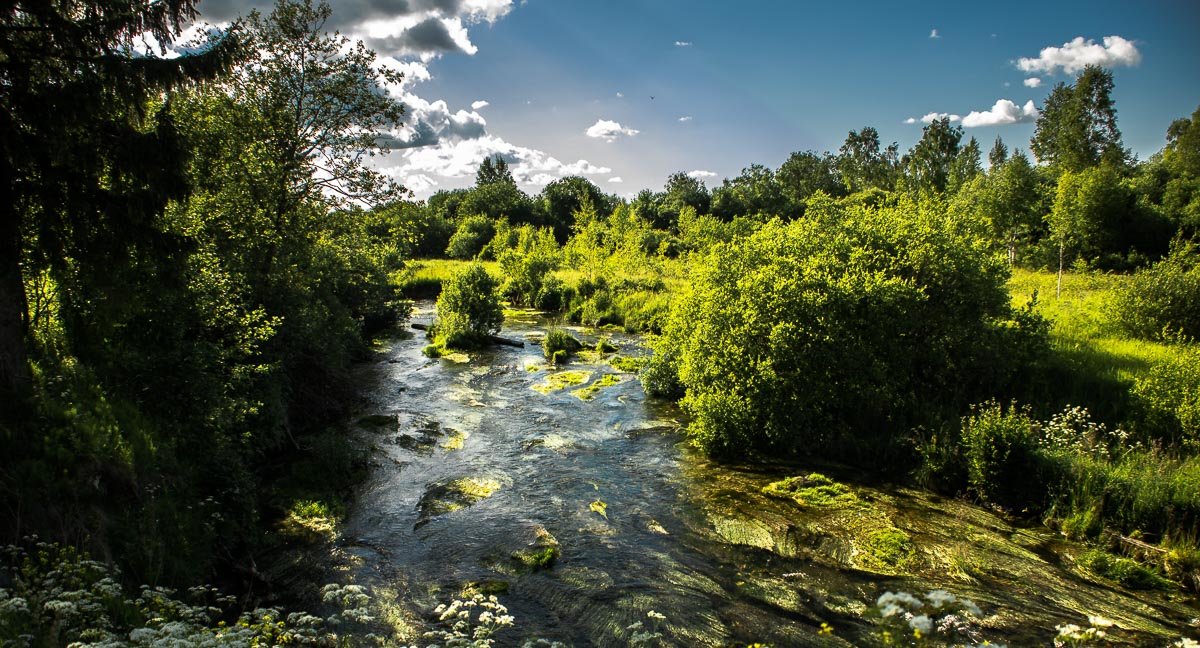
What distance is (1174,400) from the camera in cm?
1228

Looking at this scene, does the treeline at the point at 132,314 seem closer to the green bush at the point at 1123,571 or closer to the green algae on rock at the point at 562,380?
the green algae on rock at the point at 562,380

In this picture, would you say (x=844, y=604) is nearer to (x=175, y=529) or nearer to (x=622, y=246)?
(x=175, y=529)

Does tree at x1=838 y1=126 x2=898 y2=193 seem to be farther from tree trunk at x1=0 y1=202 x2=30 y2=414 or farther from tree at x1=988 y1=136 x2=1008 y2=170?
tree trunk at x1=0 y1=202 x2=30 y2=414

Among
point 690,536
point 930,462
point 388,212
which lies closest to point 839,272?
point 930,462

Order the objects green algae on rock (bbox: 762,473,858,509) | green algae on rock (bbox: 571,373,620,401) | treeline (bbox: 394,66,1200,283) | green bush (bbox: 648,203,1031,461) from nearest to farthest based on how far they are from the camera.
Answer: green algae on rock (bbox: 762,473,858,509)
green bush (bbox: 648,203,1031,461)
green algae on rock (bbox: 571,373,620,401)
treeline (bbox: 394,66,1200,283)

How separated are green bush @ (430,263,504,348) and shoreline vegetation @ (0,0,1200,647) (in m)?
5.14

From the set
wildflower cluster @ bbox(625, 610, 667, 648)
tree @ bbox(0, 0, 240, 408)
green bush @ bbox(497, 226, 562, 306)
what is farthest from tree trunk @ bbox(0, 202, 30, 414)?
green bush @ bbox(497, 226, 562, 306)

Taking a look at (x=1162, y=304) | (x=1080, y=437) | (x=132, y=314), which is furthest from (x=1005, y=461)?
(x=132, y=314)

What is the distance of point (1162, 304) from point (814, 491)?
14235mm

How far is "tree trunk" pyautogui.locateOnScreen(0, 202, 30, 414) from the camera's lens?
323 inches

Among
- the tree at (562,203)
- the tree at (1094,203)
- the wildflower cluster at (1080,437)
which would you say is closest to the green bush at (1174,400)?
the wildflower cluster at (1080,437)

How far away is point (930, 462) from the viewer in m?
13.2

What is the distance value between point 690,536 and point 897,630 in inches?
264

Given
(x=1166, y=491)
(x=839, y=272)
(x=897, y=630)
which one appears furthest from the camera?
(x=839, y=272)
